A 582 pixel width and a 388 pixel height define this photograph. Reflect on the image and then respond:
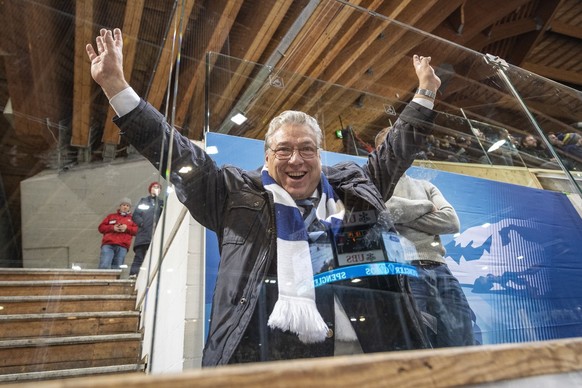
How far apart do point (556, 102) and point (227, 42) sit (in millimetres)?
1815

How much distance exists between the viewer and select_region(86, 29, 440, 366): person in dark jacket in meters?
0.91

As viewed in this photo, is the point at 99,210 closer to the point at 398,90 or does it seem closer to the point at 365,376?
the point at 398,90

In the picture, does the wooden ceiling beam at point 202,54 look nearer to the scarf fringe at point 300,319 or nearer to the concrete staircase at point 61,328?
the scarf fringe at point 300,319

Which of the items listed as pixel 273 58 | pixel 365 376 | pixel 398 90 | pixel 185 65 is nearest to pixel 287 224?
pixel 365 376

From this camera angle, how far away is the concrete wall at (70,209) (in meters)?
2.41

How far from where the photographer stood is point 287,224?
1.07m

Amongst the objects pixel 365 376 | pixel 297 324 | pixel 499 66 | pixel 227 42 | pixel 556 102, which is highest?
pixel 227 42

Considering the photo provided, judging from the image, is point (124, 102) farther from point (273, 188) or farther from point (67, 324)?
point (67, 324)

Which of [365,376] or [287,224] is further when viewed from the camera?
[287,224]

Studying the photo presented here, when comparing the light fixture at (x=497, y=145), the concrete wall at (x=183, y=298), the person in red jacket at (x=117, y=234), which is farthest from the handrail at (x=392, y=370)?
the person in red jacket at (x=117, y=234)

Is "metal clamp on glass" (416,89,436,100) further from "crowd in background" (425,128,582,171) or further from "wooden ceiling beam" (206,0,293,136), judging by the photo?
"wooden ceiling beam" (206,0,293,136)

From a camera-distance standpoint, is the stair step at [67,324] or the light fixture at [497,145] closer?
the stair step at [67,324]

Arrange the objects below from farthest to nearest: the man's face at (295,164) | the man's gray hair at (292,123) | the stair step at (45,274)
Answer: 1. the stair step at (45,274)
2. the man's gray hair at (292,123)
3. the man's face at (295,164)

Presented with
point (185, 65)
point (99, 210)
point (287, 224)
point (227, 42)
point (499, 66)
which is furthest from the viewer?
point (99, 210)
